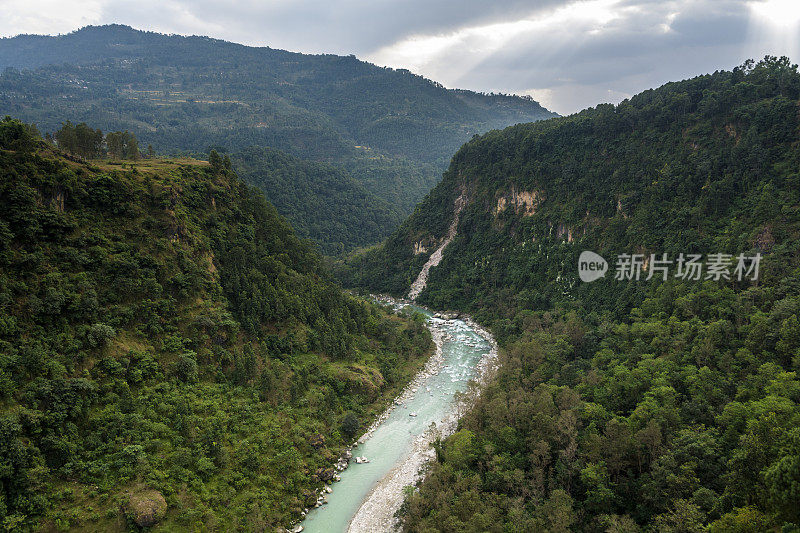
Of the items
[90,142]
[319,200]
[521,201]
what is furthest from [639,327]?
[319,200]

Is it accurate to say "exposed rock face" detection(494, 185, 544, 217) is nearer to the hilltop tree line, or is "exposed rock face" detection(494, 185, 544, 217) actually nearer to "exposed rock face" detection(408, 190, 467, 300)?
"exposed rock face" detection(408, 190, 467, 300)

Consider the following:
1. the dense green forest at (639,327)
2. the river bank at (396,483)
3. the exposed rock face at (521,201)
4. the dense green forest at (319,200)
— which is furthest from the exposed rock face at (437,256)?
the river bank at (396,483)

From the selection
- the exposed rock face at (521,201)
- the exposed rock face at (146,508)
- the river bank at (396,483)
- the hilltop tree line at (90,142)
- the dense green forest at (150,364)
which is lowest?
the river bank at (396,483)

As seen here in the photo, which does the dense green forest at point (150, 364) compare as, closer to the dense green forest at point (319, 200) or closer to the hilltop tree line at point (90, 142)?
the hilltop tree line at point (90, 142)

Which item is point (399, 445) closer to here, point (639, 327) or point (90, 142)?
point (639, 327)

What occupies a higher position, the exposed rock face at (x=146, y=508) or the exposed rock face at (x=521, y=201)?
the exposed rock face at (x=521, y=201)

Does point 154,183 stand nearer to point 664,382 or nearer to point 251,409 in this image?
point 251,409
